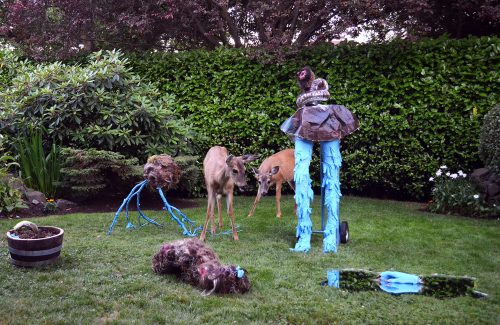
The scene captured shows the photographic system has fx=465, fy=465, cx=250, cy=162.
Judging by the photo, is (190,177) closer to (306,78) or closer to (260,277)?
(306,78)

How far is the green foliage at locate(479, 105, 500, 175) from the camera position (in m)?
6.87

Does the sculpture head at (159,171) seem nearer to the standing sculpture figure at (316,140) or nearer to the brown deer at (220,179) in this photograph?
the brown deer at (220,179)

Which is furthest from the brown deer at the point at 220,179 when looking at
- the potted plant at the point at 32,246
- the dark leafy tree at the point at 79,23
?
the dark leafy tree at the point at 79,23

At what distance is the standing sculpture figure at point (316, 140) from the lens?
5.04 m

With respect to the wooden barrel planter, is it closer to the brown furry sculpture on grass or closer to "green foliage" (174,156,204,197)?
the brown furry sculpture on grass

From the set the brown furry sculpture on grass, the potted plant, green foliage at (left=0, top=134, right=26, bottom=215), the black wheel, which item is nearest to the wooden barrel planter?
the potted plant

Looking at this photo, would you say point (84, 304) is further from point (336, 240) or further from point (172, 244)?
point (336, 240)

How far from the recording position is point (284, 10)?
30.0 ft

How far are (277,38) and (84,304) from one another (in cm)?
642

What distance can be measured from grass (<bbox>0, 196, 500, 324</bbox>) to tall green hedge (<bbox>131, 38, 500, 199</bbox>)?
1.98m

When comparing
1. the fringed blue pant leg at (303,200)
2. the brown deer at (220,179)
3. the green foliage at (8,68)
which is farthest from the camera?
the green foliage at (8,68)

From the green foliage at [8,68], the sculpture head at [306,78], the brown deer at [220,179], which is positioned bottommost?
the brown deer at [220,179]

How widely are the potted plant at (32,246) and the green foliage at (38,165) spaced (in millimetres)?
3447

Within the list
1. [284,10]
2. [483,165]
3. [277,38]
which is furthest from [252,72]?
[483,165]
